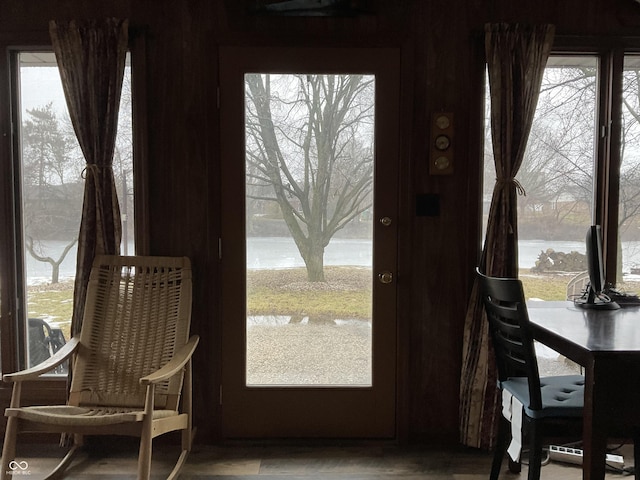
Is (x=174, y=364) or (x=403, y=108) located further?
(x=403, y=108)

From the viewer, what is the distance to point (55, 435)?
9.33ft

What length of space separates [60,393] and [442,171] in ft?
7.75

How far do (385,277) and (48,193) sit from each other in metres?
1.88

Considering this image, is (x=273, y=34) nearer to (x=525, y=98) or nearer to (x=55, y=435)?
(x=525, y=98)

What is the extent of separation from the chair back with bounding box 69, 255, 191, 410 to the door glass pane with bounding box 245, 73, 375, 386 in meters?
0.40

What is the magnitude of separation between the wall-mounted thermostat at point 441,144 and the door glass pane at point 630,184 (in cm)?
96

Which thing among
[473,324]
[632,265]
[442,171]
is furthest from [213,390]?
[632,265]

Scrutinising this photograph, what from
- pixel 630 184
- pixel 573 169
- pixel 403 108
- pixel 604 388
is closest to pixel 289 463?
pixel 604 388

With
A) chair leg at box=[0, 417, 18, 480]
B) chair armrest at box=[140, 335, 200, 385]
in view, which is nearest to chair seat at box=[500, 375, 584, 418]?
chair armrest at box=[140, 335, 200, 385]

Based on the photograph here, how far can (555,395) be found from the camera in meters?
2.07

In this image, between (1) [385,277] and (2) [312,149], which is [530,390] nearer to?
(1) [385,277]

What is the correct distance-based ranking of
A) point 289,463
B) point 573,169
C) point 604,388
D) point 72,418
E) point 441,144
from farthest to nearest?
point 573,169
point 441,144
point 289,463
point 72,418
point 604,388

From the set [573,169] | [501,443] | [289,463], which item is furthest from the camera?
[573,169]

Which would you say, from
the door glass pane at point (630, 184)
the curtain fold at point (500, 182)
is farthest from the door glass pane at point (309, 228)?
the door glass pane at point (630, 184)
